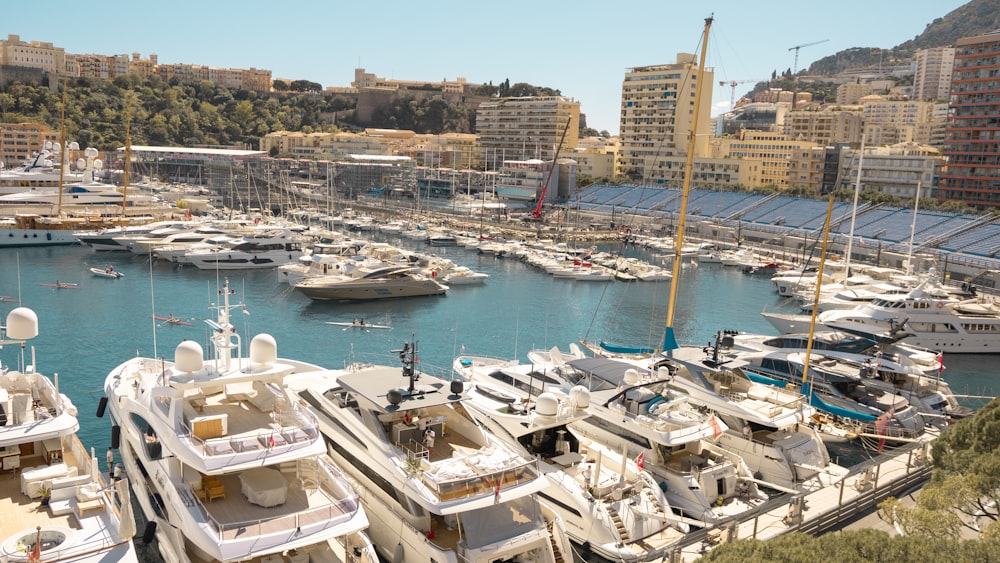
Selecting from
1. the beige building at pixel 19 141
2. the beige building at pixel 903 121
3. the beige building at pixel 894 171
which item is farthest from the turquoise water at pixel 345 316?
the beige building at pixel 903 121

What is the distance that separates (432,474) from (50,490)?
5029 mm

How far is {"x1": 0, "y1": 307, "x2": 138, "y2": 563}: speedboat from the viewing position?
28.5ft

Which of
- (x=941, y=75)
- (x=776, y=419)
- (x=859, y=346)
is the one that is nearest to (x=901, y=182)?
(x=859, y=346)

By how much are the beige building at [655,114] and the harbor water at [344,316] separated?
1846 inches

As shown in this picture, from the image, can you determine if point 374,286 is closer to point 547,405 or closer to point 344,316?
point 344,316

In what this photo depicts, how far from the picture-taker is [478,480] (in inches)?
404

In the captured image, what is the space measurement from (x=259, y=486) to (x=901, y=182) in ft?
238

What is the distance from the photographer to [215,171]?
277 feet

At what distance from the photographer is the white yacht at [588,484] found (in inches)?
469

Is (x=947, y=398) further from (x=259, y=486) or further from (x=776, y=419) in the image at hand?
(x=259, y=486)

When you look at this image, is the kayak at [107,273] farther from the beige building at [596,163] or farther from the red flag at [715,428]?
the beige building at [596,163]

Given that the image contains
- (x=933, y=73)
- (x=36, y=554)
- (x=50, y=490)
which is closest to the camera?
(x=36, y=554)

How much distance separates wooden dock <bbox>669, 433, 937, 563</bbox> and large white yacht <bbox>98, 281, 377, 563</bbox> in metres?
4.86

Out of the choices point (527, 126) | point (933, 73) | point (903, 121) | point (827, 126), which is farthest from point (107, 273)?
point (933, 73)
